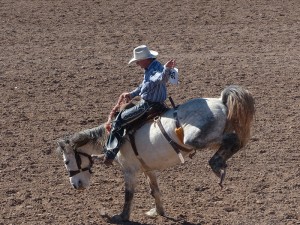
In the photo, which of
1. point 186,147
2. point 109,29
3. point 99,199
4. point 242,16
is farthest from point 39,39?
point 186,147

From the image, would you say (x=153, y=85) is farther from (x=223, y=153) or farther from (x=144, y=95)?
(x=223, y=153)

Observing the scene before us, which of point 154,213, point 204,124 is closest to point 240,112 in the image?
point 204,124

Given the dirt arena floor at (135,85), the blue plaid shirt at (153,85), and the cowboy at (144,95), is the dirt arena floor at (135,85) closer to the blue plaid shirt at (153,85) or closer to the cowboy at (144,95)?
the cowboy at (144,95)

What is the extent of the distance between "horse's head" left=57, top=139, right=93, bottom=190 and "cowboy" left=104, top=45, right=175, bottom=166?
48cm

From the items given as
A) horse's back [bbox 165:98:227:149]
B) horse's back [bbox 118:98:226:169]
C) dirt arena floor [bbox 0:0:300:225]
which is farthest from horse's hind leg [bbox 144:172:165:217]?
horse's back [bbox 165:98:227:149]

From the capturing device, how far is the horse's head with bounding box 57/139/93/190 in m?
9.74

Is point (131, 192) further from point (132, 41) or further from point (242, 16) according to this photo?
point (242, 16)

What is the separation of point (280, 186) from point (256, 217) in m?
1.05

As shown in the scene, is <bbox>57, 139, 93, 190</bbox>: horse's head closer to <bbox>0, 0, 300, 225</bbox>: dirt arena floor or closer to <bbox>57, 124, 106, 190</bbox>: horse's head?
<bbox>57, 124, 106, 190</bbox>: horse's head

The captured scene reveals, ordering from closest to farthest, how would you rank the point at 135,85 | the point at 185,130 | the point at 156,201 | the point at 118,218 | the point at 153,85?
1. the point at 185,130
2. the point at 153,85
3. the point at 118,218
4. the point at 156,201
5. the point at 135,85

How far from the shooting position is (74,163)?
9789 mm

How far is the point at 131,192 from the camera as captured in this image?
9547 mm

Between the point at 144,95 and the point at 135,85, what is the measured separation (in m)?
5.76

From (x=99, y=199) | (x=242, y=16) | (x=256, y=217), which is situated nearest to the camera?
(x=256, y=217)
